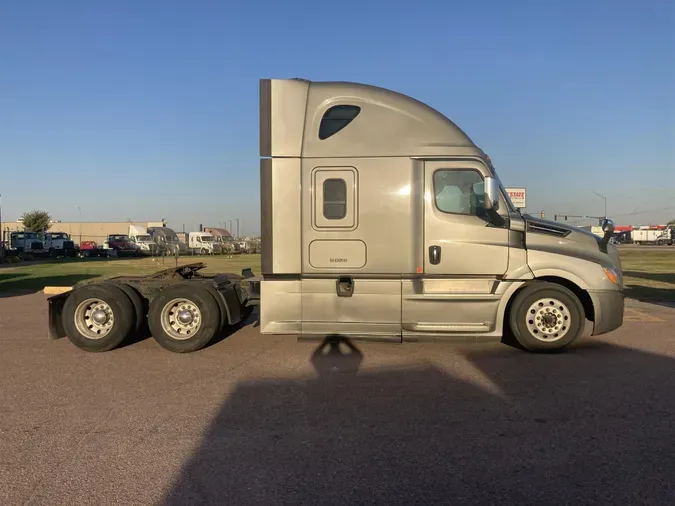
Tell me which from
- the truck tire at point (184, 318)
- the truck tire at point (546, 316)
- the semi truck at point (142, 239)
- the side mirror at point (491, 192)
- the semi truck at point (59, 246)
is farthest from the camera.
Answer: the semi truck at point (142, 239)

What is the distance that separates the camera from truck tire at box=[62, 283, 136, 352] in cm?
730

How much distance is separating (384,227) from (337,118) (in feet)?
5.06

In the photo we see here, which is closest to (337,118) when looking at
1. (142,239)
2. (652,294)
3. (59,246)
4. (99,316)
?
(99,316)

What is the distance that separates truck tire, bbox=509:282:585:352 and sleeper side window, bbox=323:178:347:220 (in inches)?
102

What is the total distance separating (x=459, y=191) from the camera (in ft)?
22.1

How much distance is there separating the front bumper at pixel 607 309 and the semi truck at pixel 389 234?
0.11ft

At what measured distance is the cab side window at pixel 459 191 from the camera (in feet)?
22.0

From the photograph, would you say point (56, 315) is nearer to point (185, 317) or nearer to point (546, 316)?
point (185, 317)

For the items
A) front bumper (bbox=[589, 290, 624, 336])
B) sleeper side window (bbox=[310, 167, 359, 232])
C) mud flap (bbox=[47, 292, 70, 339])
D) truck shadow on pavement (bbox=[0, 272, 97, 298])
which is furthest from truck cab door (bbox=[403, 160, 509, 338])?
truck shadow on pavement (bbox=[0, 272, 97, 298])

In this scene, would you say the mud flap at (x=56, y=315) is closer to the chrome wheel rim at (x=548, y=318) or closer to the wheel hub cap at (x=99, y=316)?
the wheel hub cap at (x=99, y=316)

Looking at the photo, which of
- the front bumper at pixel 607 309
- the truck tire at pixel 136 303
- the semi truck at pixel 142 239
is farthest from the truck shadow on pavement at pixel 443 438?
the semi truck at pixel 142 239

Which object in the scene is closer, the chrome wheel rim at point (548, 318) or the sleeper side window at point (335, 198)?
the sleeper side window at point (335, 198)

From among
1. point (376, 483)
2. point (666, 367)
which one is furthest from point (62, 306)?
point (666, 367)

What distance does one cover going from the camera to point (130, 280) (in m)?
7.77
